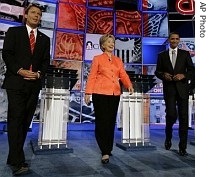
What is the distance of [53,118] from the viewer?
3119 mm

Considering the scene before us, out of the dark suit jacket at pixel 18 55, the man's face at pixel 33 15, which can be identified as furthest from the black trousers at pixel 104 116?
the man's face at pixel 33 15

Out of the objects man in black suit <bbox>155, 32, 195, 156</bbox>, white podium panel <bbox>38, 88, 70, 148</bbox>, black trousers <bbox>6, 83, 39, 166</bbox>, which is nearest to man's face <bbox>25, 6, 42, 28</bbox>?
black trousers <bbox>6, 83, 39, 166</bbox>

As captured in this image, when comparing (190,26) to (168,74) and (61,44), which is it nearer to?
(61,44)

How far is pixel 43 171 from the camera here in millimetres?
2082

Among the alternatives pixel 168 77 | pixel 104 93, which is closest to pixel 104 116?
pixel 104 93

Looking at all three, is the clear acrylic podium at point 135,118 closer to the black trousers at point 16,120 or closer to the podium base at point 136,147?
Answer: the podium base at point 136,147

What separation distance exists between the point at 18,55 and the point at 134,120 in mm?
1947

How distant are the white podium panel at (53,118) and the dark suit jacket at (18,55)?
0.88 meters

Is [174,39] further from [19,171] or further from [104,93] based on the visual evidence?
[19,171]

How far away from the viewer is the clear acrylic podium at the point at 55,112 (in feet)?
9.91

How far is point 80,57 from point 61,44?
2.04ft

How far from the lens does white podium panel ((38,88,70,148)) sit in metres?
3.07

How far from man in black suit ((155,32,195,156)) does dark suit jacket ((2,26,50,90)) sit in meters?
1.65
